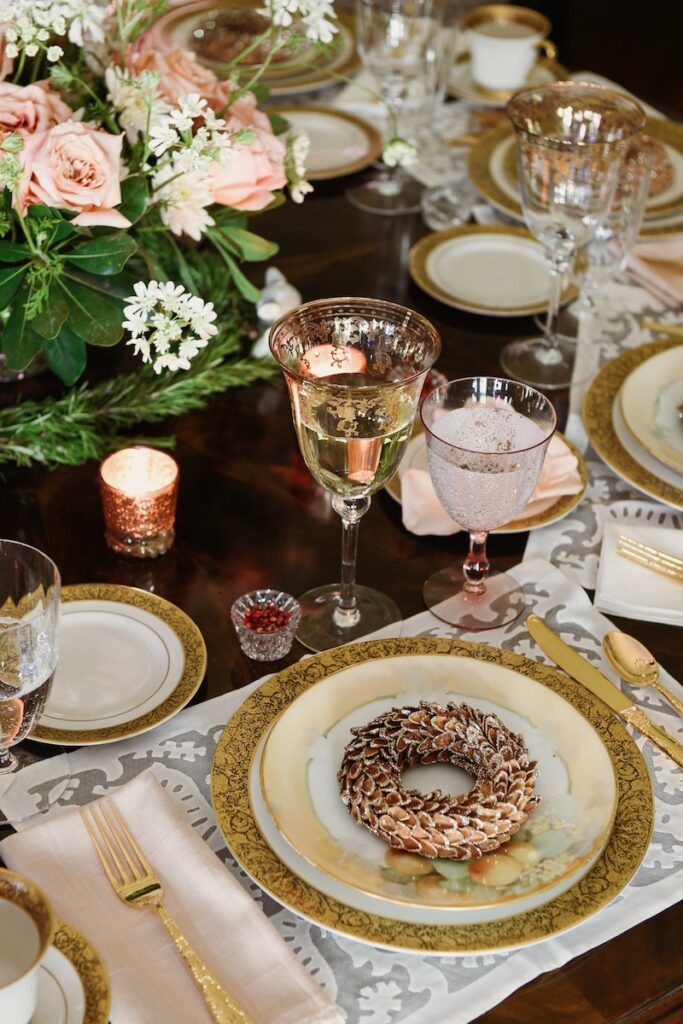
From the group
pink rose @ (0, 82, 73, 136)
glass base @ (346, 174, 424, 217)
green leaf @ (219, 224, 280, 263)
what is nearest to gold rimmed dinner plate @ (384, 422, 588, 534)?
green leaf @ (219, 224, 280, 263)

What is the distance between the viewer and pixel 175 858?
0.86 metres

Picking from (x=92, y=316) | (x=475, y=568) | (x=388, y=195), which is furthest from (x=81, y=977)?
(x=388, y=195)

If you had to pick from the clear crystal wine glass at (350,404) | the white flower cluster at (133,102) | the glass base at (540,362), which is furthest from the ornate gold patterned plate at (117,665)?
the glass base at (540,362)

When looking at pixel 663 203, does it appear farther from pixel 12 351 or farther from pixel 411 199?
pixel 12 351

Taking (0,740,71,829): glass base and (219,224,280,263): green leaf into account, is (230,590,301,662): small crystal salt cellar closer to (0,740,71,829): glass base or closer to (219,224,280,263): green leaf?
(0,740,71,829): glass base

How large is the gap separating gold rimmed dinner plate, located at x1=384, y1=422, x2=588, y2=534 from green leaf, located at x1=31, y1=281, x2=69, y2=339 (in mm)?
348

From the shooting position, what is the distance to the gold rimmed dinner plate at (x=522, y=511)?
1.20 m

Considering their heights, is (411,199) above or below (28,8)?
below

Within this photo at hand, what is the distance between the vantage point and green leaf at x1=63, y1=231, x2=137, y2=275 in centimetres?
116

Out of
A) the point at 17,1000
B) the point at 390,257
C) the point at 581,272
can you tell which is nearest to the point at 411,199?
the point at 390,257

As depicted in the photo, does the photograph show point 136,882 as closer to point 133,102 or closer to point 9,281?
point 9,281

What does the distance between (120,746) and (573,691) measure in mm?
364

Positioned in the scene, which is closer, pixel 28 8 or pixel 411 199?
pixel 28 8

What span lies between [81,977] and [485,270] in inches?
44.4
